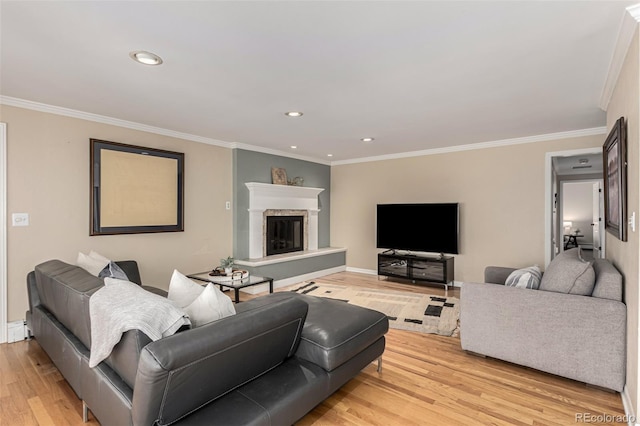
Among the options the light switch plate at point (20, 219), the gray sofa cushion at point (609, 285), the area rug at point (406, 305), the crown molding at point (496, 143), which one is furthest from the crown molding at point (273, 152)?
the gray sofa cushion at point (609, 285)

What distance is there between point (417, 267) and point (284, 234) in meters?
2.37

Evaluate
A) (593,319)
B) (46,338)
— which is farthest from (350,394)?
(46,338)

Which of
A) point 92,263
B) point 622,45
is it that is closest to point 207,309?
point 92,263

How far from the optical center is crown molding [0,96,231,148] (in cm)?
307

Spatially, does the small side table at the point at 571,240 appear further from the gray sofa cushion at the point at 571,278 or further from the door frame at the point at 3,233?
the door frame at the point at 3,233

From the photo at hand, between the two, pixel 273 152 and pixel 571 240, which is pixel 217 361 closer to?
pixel 273 152

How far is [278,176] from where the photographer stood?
5.66 meters

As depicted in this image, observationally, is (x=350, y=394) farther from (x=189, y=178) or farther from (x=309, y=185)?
(x=309, y=185)

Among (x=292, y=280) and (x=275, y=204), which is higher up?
(x=275, y=204)

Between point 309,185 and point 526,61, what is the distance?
440cm

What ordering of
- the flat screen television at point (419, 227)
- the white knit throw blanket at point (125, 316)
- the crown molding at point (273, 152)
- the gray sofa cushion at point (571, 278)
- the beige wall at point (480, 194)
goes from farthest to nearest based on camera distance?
the flat screen television at point (419, 227)
the crown molding at point (273, 152)
the beige wall at point (480, 194)
the gray sofa cushion at point (571, 278)
the white knit throw blanket at point (125, 316)

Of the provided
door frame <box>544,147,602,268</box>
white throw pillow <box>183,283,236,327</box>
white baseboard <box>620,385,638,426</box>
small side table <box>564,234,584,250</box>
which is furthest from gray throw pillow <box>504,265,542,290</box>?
small side table <box>564,234,584,250</box>

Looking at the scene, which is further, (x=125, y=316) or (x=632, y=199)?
(x=632, y=199)

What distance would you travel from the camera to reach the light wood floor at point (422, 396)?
1.97m
